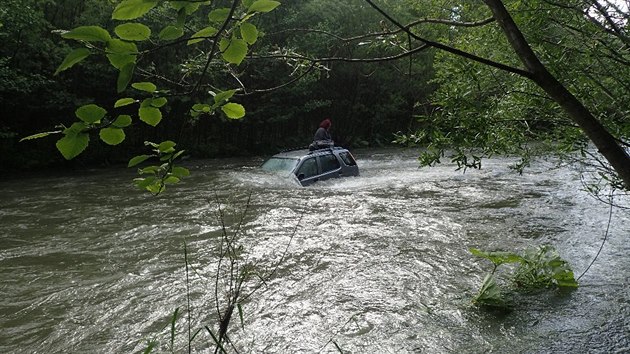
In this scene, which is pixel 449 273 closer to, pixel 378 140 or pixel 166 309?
pixel 166 309

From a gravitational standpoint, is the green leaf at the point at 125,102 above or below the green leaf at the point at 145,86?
below

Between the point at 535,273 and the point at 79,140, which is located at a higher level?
the point at 79,140

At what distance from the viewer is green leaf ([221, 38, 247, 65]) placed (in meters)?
1.25

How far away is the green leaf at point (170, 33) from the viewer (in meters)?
1.15

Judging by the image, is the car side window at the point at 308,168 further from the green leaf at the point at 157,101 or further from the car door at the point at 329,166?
the green leaf at the point at 157,101

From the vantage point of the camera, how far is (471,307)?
5113 millimetres

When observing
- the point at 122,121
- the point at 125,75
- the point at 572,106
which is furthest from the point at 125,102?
the point at 572,106

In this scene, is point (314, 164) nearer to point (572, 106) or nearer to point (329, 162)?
point (329, 162)

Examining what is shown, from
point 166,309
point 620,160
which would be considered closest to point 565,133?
point 620,160

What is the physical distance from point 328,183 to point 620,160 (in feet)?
35.9

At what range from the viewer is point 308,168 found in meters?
12.3

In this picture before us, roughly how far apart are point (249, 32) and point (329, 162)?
11.8m

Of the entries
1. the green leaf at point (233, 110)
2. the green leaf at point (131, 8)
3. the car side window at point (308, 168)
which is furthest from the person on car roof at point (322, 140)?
the green leaf at point (131, 8)

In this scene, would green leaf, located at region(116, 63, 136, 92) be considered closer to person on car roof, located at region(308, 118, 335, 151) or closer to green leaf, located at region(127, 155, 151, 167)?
green leaf, located at region(127, 155, 151, 167)
